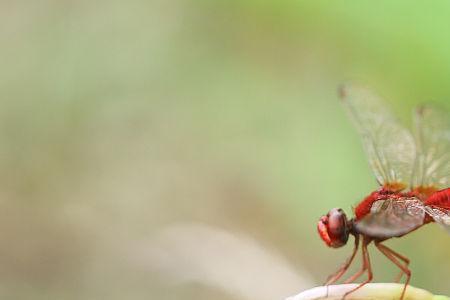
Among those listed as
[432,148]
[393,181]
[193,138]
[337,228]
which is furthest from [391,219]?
[193,138]

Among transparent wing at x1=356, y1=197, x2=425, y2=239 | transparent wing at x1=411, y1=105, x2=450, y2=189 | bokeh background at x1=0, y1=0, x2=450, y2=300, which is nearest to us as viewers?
transparent wing at x1=356, y1=197, x2=425, y2=239

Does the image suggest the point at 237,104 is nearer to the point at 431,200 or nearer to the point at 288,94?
the point at 288,94

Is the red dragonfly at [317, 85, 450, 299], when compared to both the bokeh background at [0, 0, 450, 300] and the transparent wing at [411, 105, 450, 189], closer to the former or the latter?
the transparent wing at [411, 105, 450, 189]

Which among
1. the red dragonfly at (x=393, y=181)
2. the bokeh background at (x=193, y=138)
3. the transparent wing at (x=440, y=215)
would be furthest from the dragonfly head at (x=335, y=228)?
the bokeh background at (x=193, y=138)

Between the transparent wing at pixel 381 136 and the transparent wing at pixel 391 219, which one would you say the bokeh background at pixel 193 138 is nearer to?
the transparent wing at pixel 381 136

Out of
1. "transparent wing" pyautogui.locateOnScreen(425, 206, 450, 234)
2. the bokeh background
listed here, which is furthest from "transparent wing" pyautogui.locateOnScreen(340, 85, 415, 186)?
the bokeh background

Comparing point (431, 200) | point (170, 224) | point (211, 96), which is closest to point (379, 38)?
point (211, 96)

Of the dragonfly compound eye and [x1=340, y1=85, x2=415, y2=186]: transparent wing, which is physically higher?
[x1=340, y1=85, x2=415, y2=186]: transparent wing
